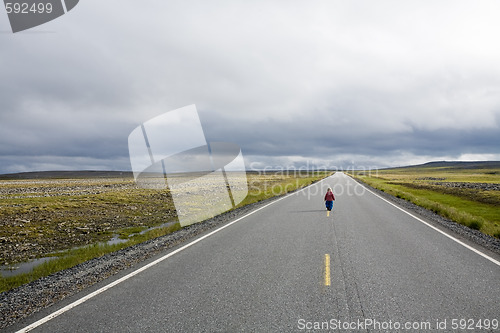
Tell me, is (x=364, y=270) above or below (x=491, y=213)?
above

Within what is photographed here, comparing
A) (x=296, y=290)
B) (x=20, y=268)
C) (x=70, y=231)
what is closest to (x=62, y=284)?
(x=296, y=290)

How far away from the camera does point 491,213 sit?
20500 mm

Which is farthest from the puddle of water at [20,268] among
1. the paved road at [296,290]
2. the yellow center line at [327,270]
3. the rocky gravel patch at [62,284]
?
the yellow center line at [327,270]

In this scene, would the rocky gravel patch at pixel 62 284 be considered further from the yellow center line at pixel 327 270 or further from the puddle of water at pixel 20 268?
the yellow center line at pixel 327 270

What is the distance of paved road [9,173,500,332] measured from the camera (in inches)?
159

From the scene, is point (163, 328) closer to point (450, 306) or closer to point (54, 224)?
point (450, 306)

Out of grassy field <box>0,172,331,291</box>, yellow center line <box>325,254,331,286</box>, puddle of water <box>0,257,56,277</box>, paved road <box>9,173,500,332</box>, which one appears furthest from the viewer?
grassy field <box>0,172,331,291</box>

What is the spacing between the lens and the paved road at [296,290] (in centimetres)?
404

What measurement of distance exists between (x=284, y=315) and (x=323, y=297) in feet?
2.92

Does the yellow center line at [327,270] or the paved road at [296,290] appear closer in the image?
the paved road at [296,290]

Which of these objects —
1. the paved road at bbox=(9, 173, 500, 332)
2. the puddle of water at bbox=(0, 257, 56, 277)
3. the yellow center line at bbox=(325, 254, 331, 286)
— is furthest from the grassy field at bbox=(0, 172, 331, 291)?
the yellow center line at bbox=(325, 254, 331, 286)

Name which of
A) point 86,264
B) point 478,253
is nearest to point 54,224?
point 86,264

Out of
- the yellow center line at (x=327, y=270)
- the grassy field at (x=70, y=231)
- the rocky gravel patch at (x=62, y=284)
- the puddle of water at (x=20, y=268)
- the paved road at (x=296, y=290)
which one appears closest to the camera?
the paved road at (x=296, y=290)

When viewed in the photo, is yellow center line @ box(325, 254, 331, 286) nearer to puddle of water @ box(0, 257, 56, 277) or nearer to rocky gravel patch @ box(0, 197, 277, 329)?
rocky gravel patch @ box(0, 197, 277, 329)
